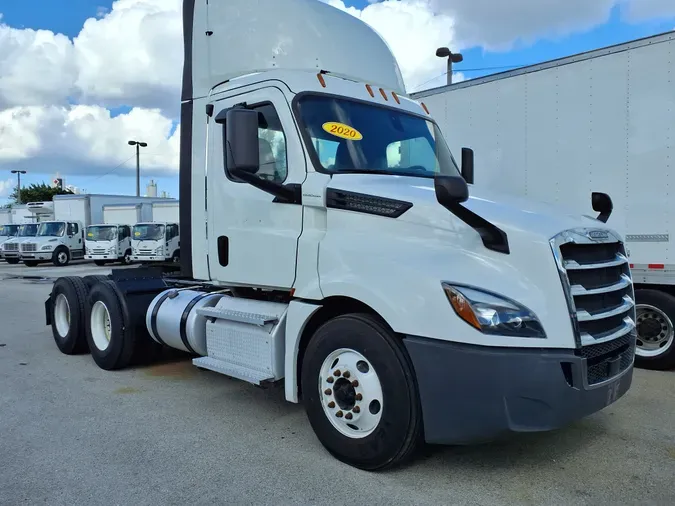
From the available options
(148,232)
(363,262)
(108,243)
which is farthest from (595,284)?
(108,243)

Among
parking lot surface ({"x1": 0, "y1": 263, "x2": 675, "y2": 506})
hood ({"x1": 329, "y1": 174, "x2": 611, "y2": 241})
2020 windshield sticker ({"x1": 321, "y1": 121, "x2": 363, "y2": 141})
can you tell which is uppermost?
2020 windshield sticker ({"x1": 321, "y1": 121, "x2": 363, "y2": 141})

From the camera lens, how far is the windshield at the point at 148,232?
26.2 m

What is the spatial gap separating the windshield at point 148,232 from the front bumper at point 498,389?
24204mm

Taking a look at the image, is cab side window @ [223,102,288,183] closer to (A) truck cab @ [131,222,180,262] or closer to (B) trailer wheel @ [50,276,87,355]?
(B) trailer wheel @ [50,276,87,355]

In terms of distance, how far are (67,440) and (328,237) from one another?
8.68ft

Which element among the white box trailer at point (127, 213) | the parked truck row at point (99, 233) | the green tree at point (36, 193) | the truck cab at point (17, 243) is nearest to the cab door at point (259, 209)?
the parked truck row at point (99, 233)

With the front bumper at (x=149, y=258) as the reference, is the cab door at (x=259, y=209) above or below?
above

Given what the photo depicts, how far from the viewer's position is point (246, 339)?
4.81m

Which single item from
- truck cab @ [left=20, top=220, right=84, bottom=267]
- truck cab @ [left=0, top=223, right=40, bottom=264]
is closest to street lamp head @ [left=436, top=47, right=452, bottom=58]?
truck cab @ [left=20, top=220, right=84, bottom=267]

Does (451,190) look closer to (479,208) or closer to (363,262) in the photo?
(479,208)

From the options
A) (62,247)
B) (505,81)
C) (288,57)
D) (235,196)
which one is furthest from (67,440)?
(62,247)

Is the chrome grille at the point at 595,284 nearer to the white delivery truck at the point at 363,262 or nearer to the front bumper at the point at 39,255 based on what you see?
the white delivery truck at the point at 363,262

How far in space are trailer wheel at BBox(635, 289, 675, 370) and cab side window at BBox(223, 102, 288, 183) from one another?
14.9 feet

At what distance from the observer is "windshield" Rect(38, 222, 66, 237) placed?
96.1 ft
